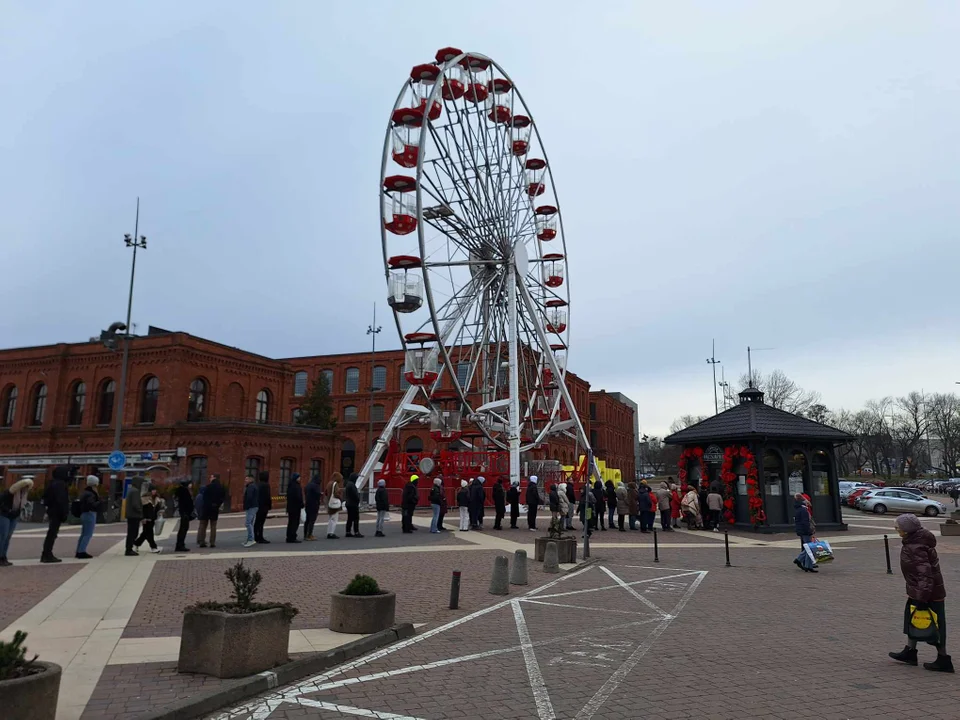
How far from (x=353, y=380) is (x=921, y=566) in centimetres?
5950

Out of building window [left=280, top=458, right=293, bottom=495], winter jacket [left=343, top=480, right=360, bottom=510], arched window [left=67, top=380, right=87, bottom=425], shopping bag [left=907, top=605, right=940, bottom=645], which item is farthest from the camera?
arched window [left=67, top=380, right=87, bottom=425]

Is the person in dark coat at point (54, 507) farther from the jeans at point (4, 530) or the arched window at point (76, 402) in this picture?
the arched window at point (76, 402)

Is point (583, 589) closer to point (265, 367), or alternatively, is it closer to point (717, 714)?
point (717, 714)

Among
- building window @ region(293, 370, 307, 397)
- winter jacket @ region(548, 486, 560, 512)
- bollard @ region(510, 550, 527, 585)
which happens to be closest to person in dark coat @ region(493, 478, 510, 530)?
winter jacket @ region(548, 486, 560, 512)

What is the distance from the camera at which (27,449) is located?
4231 centimetres

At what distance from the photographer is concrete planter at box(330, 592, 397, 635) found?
8062 millimetres

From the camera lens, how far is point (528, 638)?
8359mm

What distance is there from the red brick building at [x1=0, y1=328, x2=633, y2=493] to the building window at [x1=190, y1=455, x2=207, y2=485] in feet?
0.18

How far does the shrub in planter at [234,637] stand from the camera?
6.21m

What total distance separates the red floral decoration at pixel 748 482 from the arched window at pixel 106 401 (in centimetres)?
3466

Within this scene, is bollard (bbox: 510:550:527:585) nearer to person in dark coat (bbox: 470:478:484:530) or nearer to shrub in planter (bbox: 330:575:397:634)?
shrub in planter (bbox: 330:575:397:634)

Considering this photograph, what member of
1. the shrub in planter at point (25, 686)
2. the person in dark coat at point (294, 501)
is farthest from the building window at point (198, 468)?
the shrub in planter at point (25, 686)

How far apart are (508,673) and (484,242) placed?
88.1 feet

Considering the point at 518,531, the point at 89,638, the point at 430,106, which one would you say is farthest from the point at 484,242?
the point at 89,638
